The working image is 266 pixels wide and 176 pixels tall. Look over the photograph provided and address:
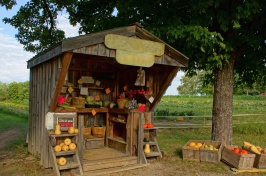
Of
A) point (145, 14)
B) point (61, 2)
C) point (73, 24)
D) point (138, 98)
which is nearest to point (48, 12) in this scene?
point (61, 2)

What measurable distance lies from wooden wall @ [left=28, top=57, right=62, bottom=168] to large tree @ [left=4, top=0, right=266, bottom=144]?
9.19ft

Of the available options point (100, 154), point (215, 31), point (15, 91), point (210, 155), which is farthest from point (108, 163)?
point (15, 91)

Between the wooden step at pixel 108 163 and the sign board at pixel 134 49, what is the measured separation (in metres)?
2.29

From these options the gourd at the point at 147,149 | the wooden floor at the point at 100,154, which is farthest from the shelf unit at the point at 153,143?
the wooden floor at the point at 100,154

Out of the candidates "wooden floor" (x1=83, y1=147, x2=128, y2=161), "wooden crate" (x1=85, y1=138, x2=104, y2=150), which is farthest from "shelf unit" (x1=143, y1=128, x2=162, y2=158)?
"wooden crate" (x1=85, y1=138, x2=104, y2=150)

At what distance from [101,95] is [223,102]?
3.57 metres

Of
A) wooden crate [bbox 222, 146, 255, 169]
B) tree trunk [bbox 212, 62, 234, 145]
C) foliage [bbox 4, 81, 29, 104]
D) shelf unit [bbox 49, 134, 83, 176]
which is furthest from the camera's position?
foliage [bbox 4, 81, 29, 104]

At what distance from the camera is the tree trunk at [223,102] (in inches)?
305

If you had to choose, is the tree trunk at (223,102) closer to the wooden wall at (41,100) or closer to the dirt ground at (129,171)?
the dirt ground at (129,171)

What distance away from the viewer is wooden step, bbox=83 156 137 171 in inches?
231

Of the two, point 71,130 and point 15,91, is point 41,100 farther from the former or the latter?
point 15,91

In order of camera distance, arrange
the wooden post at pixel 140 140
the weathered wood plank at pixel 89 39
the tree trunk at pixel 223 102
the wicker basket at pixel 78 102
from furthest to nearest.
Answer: the tree trunk at pixel 223 102, the wicker basket at pixel 78 102, the wooden post at pixel 140 140, the weathered wood plank at pixel 89 39

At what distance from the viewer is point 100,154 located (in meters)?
6.92

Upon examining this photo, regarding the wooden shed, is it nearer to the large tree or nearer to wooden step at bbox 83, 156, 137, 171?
wooden step at bbox 83, 156, 137, 171
